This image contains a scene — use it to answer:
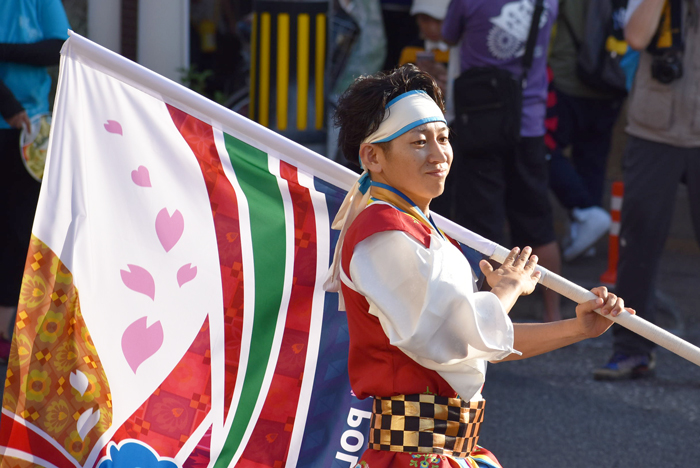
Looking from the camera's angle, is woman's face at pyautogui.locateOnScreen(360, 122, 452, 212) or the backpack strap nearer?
woman's face at pyautogui.locateOnScreen(360, 122, 452, 212)

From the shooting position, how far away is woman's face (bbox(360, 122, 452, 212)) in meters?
2.19

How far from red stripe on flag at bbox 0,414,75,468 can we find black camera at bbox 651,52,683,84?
3320 millimetres

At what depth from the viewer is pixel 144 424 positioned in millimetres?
2613

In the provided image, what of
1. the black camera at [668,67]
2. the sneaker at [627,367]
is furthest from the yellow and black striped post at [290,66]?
the sneaker at [627,367]

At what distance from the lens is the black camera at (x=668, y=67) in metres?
4.52

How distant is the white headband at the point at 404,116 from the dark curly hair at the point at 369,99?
0.02m

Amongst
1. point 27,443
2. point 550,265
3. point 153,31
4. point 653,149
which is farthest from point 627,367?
point 153,31

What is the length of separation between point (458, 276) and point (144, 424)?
108 cm

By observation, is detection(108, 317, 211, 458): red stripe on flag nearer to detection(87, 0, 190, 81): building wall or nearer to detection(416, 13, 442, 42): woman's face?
detection(416, 13, 442, 42): woman's face

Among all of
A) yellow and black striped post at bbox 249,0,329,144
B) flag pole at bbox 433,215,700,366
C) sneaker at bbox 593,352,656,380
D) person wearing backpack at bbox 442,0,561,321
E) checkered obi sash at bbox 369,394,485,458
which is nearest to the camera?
checkered obi sash at bbox 369,394,485,458

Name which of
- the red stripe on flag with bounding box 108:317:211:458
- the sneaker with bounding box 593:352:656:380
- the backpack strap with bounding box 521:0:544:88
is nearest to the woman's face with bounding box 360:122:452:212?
the red stripe on flag with bounding box 108:317:211:458

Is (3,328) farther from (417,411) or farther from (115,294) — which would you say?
(417,411)

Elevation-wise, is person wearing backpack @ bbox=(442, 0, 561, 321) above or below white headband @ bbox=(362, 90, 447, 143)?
below

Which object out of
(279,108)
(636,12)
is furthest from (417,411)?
(279,108)
